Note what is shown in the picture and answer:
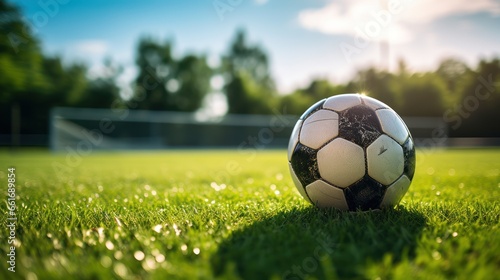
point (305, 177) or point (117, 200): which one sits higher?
point (305, 177)

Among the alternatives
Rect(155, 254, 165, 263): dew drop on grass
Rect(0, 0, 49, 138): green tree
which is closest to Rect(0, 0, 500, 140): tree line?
Rect(0, 0, 49, 138): green tree

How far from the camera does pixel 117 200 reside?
3.70m

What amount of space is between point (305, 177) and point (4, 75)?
72.4 feet

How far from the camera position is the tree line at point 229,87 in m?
31.4

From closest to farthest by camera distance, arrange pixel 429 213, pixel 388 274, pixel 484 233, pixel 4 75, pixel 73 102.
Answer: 1. pixel 388 274
2. pixel 484 233
3. pixel 429 213
4. pixel 4 75
5. pixel 73 102

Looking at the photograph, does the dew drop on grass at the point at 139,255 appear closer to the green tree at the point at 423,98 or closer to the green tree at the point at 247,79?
the green tree at the point at 423,98

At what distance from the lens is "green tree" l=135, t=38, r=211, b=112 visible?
142ft

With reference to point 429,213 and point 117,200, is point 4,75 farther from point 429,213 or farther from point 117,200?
point 429,213

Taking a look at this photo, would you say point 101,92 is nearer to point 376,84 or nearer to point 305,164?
point 376,84

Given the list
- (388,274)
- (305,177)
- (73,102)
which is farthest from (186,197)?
(73,102)

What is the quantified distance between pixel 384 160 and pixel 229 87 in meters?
41.5

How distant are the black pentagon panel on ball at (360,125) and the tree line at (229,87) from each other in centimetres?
2310

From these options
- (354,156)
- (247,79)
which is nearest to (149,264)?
(354,156)

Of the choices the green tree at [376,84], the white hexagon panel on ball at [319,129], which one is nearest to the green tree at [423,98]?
the green tree at [376,84]
